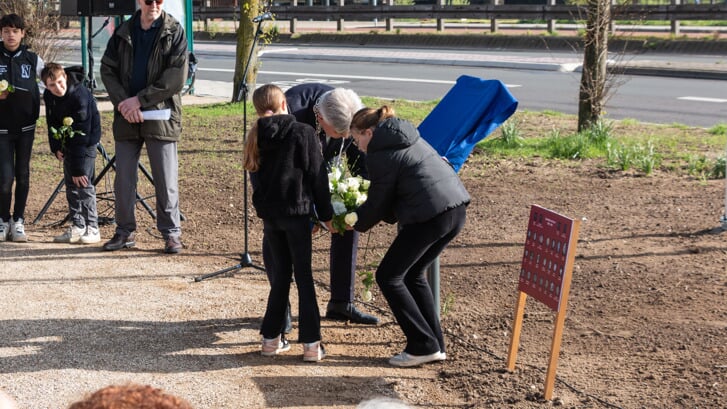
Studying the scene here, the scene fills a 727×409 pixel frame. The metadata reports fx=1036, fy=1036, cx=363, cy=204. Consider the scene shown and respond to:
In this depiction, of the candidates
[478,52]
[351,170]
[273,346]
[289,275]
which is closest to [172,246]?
[351,170]

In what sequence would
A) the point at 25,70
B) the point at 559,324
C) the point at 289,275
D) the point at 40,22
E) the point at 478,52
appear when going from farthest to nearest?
1. the point at 478,52
2. the point at 40,22
3. the point at 25,70
4. the point at 289,275
5. the point at 559,324

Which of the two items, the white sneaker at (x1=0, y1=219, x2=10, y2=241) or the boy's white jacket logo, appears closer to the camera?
the boy's white jacket logo

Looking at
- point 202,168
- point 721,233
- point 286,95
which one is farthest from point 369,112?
point 202,168

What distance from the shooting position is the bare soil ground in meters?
5.48

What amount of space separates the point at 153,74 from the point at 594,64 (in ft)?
19.6

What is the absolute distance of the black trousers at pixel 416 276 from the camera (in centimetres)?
559

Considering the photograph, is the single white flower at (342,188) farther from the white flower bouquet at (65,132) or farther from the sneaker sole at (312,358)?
the white flower bouquet at (65,132)

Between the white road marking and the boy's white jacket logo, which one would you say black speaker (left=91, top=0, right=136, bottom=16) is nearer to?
the boy's white jacket logo

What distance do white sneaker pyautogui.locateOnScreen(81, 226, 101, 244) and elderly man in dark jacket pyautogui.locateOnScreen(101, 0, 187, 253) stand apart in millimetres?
318

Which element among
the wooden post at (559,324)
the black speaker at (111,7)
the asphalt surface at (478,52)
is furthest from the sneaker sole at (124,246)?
the asphalt surface at (478,52)

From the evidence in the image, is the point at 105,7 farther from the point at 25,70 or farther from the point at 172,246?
the point at 172,246

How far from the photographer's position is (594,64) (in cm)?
1212

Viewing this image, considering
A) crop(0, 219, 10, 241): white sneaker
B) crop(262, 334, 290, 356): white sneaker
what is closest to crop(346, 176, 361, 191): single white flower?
crop(262, 334, 290, 356): white sneaker

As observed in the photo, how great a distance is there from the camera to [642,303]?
6723 mm
